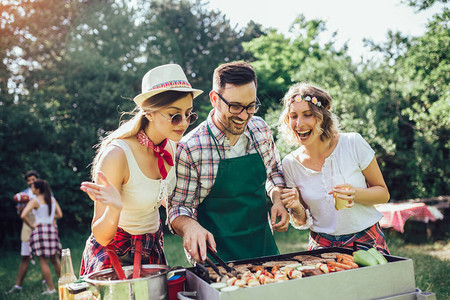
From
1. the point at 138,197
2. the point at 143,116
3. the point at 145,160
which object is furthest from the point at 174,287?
the point at 143,116

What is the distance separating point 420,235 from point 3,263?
385 inches

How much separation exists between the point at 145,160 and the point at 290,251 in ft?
20.1

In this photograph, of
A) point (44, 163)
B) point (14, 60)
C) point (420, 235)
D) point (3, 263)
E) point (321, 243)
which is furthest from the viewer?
point (14, 60)

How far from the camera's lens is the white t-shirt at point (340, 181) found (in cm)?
243

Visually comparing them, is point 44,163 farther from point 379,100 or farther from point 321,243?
point 321,243

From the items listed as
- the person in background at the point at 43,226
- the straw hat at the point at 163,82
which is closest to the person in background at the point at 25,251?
the person in background at the point at 43,226

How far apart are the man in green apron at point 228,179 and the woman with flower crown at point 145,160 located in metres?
0.16

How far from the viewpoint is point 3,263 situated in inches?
375

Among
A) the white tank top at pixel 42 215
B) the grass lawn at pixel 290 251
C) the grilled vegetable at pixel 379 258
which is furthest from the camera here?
the white tank top at pixel 42 215

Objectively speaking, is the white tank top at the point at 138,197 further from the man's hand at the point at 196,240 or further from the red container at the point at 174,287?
the red container at the point at 174,287

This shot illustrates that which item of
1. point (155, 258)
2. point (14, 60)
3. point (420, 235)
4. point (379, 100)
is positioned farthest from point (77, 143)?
point (155, 258)

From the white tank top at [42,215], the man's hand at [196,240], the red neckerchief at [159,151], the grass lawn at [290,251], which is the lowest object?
the grass lawn at [290,251]

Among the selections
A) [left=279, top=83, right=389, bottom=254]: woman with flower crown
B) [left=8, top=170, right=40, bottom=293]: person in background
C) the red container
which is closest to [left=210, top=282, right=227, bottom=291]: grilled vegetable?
the red container

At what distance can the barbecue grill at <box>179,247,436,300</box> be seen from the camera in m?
1.42
